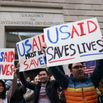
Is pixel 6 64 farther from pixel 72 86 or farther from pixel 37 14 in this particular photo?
pixel 37 14

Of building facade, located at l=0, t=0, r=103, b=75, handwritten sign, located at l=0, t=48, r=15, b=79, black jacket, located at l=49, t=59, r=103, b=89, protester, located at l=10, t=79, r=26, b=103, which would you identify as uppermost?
building facade, located at l=0, t=0, r=103, b=75

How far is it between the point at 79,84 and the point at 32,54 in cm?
183

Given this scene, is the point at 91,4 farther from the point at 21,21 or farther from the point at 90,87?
the point at 90,87

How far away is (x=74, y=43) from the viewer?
610 centimetres

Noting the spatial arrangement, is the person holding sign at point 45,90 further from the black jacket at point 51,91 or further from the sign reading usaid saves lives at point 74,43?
the sign reading usaid saves lives at point 74,43

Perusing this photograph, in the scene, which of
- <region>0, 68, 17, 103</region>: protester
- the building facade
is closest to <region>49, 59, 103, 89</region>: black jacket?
<region>0, 68, 17, 103</region>: protester

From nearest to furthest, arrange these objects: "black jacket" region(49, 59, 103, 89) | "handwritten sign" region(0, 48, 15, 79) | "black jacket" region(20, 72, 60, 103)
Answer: "black jacket" region(49, 59, 103, 89)
"black jacket" region(20, 72, 60, 103)
"handwritten sign" region(0, 48, 15, 79)

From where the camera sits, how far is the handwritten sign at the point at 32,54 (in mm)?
7211

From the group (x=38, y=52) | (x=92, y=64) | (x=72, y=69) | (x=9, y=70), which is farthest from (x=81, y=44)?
(x=92, y=64)

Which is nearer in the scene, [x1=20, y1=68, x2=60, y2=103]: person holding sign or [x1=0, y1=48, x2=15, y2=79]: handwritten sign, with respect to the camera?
[x1=20, y1=68, x2=60, y2=103]: person holding sign

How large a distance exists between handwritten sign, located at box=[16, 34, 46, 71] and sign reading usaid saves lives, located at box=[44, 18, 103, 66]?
3.03 ft

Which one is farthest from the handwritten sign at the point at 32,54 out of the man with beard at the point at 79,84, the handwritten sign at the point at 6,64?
the man with beard at the point at 79,84

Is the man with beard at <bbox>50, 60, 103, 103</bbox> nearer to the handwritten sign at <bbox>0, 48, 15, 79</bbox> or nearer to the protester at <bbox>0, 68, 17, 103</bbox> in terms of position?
the protester at <bbox>0, 68, 17, 103</bbox>

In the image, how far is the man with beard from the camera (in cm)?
569
